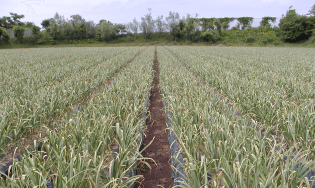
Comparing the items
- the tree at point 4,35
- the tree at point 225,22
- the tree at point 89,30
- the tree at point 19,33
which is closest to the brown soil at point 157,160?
the tree at point 4,35

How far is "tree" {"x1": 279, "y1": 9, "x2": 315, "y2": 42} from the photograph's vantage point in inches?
1325

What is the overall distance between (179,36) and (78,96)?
42.9 m

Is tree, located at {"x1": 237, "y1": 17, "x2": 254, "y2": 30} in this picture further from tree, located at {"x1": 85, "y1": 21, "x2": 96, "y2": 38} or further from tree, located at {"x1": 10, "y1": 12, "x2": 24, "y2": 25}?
tree, located at {"x1": 10, "y1": 12, "x2": 24, "y2": 25}

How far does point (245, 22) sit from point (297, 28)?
16.0m

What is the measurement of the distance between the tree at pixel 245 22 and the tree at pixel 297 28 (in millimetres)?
12529

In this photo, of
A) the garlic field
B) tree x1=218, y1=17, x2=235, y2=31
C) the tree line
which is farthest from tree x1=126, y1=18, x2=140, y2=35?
the garlic field

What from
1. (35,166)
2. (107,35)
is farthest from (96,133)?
(107,35)

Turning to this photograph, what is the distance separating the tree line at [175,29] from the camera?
34.8 m

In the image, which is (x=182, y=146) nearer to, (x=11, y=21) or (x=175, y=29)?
(x=175, y=29)

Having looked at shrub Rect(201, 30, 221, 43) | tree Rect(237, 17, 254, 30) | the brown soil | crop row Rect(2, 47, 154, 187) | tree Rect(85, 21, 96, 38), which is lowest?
the brown soil

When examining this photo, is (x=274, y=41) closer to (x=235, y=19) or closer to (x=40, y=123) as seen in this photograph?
(x=235, y=19)

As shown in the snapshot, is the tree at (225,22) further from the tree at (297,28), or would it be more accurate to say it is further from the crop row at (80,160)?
the crop row at (80,160)

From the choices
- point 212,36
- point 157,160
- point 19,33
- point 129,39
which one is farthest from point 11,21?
point 157,160

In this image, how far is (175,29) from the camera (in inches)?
1706
